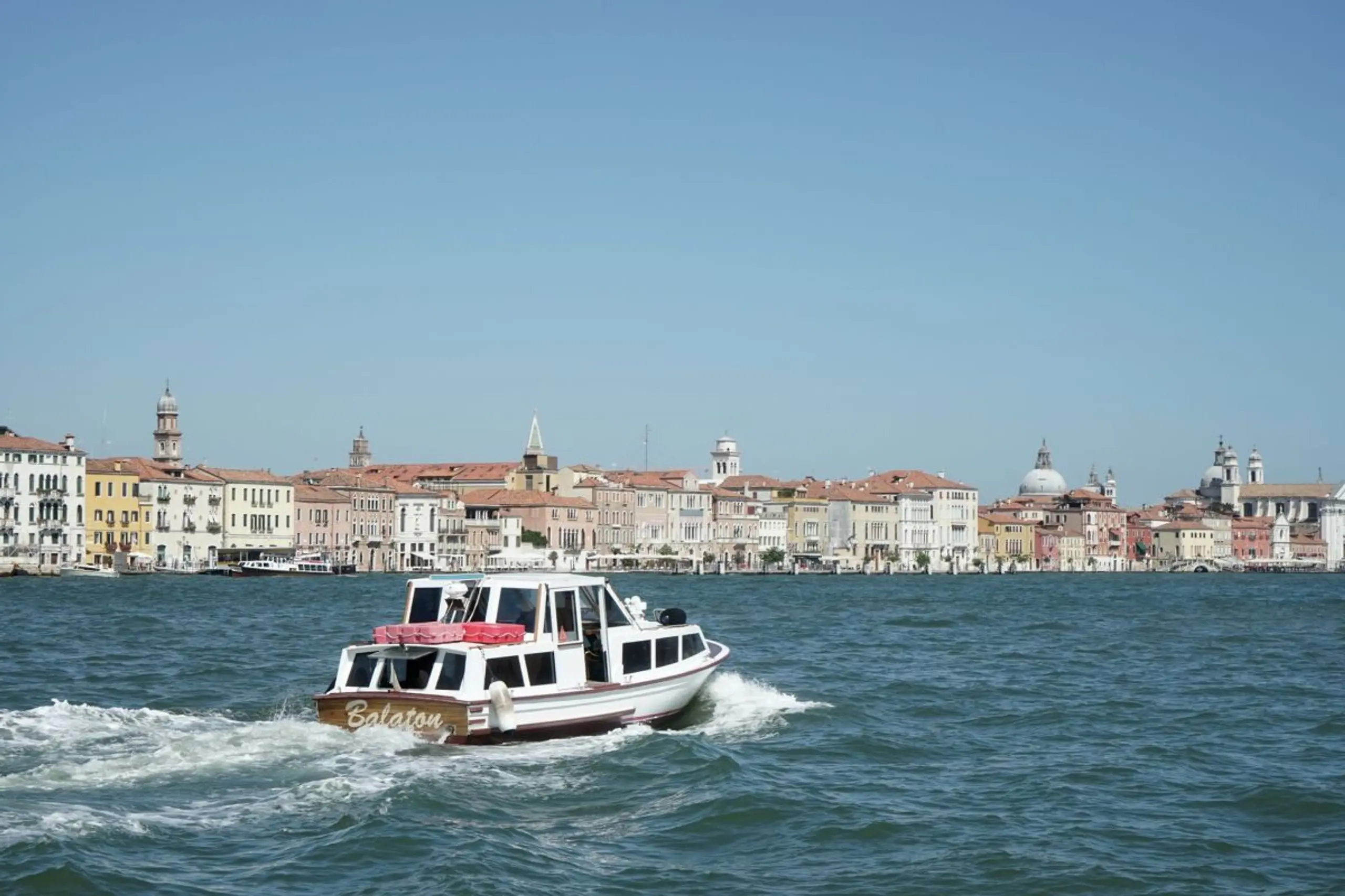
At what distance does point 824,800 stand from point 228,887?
6181mm

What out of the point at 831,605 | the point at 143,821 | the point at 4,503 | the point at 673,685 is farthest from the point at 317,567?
the point at 143,821

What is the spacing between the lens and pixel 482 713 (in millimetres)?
18875

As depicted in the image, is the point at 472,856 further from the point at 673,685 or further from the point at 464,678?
the point at 673,685

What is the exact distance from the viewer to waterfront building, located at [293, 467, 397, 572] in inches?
4313

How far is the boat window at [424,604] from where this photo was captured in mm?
21406

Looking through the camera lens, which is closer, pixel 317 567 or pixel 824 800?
pixel 824 800

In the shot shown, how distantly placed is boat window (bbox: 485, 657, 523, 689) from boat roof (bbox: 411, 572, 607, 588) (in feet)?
4.52

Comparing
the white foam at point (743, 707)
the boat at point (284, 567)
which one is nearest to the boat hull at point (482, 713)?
the white foam at point (743, 707)

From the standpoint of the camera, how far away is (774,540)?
445 feet

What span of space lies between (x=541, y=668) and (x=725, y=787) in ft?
10.2

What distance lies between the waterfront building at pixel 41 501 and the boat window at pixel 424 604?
69706mm

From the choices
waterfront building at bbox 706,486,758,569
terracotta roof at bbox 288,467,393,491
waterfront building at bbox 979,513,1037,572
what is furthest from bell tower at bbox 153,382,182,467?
waterfront building at bbox 979,513,1037,572

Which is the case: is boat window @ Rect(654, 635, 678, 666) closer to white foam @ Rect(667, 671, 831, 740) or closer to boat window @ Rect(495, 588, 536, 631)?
white foam @ Rect(667, 671, 831, 740)

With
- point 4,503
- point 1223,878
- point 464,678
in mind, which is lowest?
point 1223,878
